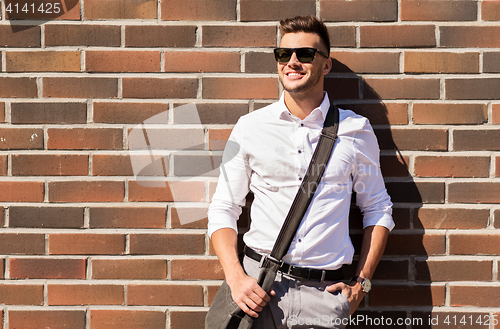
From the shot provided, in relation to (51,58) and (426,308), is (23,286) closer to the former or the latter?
(51,58)

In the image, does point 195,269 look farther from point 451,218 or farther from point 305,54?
point 451,218

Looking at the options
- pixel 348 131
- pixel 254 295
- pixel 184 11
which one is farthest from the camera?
pixel 184 11

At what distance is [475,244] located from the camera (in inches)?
77.7

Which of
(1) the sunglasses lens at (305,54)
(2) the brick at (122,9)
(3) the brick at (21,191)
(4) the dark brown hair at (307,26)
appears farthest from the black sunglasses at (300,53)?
(3) the brick at (21,191)

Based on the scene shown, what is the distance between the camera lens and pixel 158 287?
1981 mm

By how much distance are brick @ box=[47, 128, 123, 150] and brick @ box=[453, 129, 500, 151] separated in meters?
1.85

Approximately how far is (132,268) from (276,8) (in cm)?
163

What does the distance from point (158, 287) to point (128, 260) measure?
223mm

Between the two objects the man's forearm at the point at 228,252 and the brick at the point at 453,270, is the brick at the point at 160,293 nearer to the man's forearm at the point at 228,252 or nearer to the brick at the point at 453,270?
the man's forearm at the point at 228,252

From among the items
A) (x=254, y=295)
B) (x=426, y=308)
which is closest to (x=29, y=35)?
(x=254, y=295)

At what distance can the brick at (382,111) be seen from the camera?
6.46 ft

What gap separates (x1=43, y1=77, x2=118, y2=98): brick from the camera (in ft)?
6.45

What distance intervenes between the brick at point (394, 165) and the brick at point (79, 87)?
5.01ft

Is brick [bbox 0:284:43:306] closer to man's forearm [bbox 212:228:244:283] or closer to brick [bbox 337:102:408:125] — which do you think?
man's forearm [bbox 212:228:244:283]
